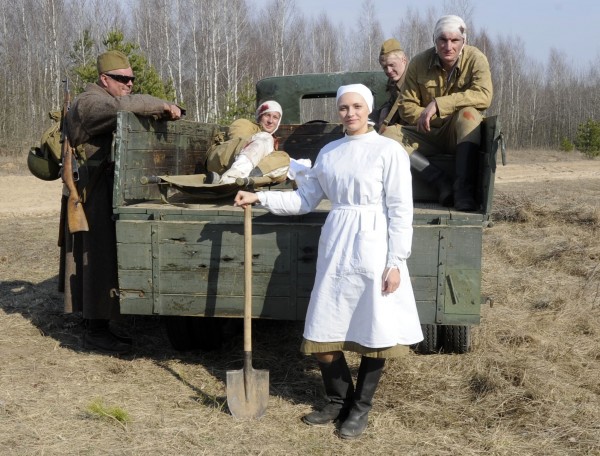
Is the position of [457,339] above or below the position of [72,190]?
below

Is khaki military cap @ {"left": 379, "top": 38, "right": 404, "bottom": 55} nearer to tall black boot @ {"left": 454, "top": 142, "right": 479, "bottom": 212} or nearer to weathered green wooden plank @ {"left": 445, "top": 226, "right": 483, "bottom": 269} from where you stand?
tall black boot @ {"left": 454, "top": 142, "right": 479, "bottom": 212}

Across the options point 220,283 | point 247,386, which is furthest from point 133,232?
point 247,386

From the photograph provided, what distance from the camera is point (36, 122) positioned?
3109cm

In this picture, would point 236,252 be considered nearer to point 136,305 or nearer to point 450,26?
point 136,305

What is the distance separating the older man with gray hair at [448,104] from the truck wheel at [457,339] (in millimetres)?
851

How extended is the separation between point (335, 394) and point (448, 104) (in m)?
1.79

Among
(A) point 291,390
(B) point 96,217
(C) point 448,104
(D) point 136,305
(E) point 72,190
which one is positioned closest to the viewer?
(D) point 136,305

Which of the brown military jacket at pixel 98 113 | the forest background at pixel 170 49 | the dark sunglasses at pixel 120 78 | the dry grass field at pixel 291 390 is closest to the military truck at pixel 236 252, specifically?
the brown military jacket at pixel 98 113

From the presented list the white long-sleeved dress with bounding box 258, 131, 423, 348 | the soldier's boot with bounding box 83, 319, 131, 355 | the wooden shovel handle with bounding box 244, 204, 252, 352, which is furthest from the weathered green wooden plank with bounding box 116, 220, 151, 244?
the soldier's boot with bounding box 83, 319, 131, 355

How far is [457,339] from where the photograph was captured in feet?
15.4

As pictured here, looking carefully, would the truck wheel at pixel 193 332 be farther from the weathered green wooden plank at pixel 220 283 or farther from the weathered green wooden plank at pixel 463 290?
the weathered green wooden plank at pixel 463 290

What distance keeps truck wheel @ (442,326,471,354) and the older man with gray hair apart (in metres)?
0.85

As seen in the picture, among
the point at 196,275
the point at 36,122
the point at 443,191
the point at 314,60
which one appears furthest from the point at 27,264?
the point at 314,60

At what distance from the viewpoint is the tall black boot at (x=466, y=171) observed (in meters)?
4.12
